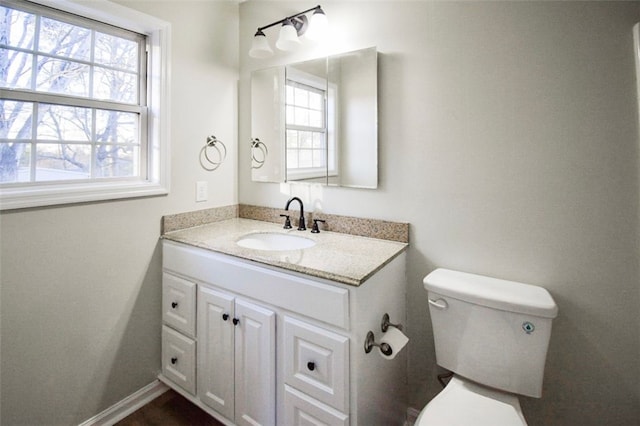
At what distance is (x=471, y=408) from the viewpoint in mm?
1135

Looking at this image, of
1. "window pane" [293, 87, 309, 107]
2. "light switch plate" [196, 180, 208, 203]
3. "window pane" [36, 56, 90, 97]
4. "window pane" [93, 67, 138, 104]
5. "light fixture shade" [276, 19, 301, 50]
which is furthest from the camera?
"light switch plate" [196, 180, 208, 203]

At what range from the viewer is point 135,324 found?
1.72m

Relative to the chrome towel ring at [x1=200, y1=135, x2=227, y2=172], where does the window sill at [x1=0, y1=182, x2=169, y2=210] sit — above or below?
below

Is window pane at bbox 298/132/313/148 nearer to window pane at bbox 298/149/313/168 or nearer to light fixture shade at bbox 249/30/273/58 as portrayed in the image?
window pane at bbox 298/149/313/168

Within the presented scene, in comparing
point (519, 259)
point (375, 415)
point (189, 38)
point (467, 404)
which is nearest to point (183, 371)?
point (375, 415)

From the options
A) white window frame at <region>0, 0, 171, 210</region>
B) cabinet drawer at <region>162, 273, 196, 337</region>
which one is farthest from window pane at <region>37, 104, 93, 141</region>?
cabinet drawer at <region>162, 273, 196, 337</region>

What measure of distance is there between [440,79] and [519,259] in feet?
2.81

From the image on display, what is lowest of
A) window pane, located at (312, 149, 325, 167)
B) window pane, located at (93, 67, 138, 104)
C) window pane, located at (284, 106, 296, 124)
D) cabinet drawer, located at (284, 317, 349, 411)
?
cabinet drawer, located at (284, 317, 349, 411)

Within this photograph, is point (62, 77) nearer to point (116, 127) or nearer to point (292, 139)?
point (116, 127)

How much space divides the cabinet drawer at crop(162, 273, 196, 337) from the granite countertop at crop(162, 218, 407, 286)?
228mm

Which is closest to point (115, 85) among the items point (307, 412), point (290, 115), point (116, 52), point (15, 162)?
point (116, 52)

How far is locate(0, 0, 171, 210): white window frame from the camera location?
1.36 metres

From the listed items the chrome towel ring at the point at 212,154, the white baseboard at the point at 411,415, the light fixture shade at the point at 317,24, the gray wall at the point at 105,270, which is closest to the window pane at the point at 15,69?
the gray wall at the point at 105,270

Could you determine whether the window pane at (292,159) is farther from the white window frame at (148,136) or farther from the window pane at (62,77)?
the window pane at (62,77)
